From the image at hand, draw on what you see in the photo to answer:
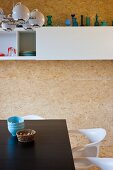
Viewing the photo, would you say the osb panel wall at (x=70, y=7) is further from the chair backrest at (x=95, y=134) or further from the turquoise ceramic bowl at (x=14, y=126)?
the turquoise ceramic bowl at (x=14, y=126)

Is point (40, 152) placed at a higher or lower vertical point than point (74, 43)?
lower

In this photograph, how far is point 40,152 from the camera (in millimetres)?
1747

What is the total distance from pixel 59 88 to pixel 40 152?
1.90 meters

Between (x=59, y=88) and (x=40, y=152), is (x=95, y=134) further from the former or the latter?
(x=59, y=88)

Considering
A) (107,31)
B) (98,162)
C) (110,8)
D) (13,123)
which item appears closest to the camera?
(98,162)

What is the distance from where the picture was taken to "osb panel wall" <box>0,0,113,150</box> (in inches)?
140

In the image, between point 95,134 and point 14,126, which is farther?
point 95,134

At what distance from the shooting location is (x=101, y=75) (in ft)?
11.7

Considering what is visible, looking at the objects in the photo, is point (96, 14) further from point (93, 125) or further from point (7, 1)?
point (93, 125)

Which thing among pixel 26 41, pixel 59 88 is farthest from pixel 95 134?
pixel 26 41

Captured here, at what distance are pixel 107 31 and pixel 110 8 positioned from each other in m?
0.55

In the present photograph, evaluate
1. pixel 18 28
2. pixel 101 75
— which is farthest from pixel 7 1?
pixel 101 75

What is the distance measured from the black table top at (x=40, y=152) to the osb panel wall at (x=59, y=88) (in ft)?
4.09

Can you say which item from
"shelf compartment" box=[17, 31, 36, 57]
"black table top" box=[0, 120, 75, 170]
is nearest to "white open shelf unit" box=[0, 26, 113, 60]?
"shelf compartment" box=[17, 31, 36, 57]
